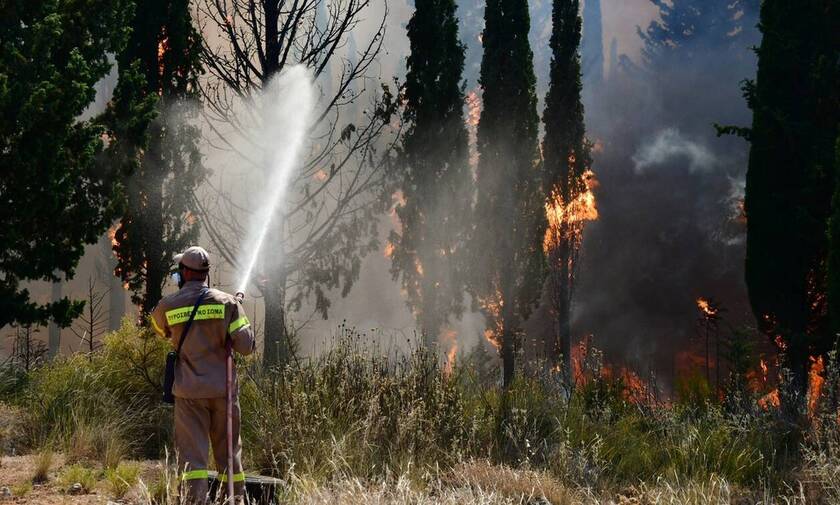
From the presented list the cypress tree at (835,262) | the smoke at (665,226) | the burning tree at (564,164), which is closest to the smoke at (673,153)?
the smoke at (665,226)

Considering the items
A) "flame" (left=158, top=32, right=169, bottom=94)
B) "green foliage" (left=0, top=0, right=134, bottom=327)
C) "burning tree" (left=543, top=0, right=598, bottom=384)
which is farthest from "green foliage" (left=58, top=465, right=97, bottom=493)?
"burning tree" (left=543, top=0, right=598, bottom=384)

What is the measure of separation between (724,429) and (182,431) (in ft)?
17.6

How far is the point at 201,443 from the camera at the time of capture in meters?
5.15

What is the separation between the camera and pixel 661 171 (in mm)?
29906

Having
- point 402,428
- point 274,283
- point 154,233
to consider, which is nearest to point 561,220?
point 274,283

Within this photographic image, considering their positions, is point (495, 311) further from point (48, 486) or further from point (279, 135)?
point (48, 486)

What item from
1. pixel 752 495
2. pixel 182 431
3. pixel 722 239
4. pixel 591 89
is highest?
pixel 591 89

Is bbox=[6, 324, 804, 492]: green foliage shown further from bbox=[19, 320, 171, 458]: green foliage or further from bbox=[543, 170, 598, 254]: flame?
bbox=[543, 170, 598, 254]: flame

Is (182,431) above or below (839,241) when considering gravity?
below

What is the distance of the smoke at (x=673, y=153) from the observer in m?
29.3

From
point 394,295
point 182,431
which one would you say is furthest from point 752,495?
point 394,295

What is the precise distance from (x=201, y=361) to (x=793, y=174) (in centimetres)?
1149

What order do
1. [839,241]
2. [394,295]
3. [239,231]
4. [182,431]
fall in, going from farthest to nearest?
1. [394,295]
2. [239,231]
3. [839,241]
4. [182,431]

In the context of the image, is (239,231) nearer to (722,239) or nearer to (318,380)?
(318,380)
